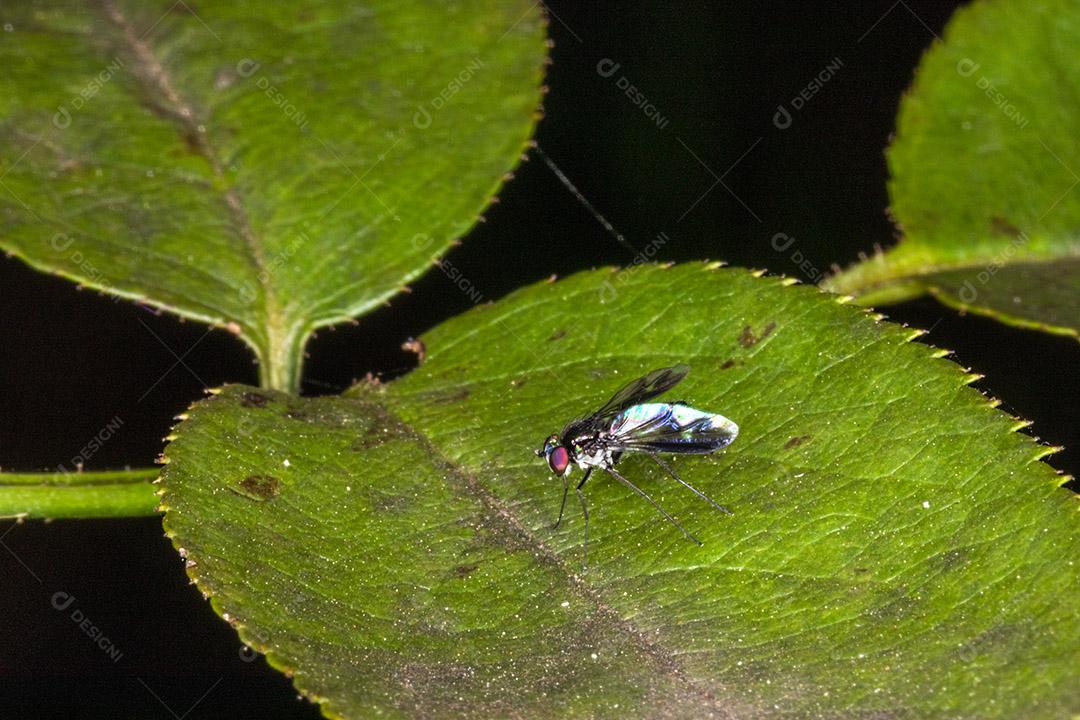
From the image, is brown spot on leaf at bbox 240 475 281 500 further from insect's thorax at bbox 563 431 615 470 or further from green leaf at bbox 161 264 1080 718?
insect's thorax at bbox 563 431 615 470

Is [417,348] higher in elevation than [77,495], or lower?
higher

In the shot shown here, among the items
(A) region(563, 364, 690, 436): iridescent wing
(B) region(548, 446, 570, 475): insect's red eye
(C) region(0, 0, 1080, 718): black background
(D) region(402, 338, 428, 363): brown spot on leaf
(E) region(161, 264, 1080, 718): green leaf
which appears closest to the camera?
(E) region(161, 264, 1080, 718): green leaf

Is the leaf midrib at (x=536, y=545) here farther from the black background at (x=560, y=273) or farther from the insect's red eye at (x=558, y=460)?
the black background at (x=560, y=273)

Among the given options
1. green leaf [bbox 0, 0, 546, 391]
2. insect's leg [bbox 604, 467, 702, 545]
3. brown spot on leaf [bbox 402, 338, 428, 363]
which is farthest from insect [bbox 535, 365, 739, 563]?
green leaf [bbox 0, 0, 546, 391]

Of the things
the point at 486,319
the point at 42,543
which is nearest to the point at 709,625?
the point at 486,319

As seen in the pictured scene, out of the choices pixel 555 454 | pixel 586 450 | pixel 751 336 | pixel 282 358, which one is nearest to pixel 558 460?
pixel 555 454

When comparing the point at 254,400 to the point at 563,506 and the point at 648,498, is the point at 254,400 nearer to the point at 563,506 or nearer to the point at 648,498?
the point at 563,506
